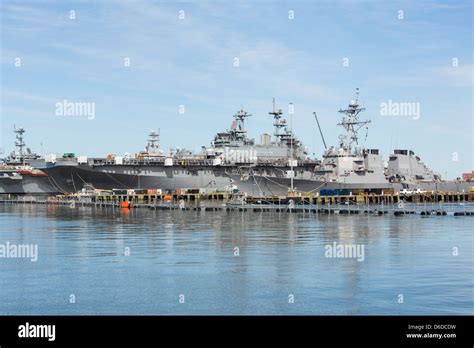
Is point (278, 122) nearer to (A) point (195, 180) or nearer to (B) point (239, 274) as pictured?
(A) point (195, 180)

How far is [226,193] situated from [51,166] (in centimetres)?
2061

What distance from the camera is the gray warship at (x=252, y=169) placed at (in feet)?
242

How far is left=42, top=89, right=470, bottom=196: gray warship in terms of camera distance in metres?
73.7

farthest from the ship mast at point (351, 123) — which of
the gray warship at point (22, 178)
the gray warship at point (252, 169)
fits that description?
the gray warship at point (22, 178)

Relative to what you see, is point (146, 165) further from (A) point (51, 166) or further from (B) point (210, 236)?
(B) point (210, 236)

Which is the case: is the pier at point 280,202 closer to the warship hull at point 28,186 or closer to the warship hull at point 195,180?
the warship hull at point 195,180

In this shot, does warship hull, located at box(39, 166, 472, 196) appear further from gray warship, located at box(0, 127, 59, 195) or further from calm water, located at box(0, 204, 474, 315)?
calm water, located at box(0, 204, 474, 315)

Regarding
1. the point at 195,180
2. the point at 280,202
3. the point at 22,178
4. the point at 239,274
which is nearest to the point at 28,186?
the point at 22,178

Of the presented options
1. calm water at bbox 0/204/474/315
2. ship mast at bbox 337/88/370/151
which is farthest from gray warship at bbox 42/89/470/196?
calm water at bbox 0/204/474/315

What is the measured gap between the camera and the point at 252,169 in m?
75.0

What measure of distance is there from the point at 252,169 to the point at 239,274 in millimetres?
54704

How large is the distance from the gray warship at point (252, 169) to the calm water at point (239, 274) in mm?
39297

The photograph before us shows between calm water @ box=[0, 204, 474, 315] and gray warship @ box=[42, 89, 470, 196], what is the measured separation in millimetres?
39297
